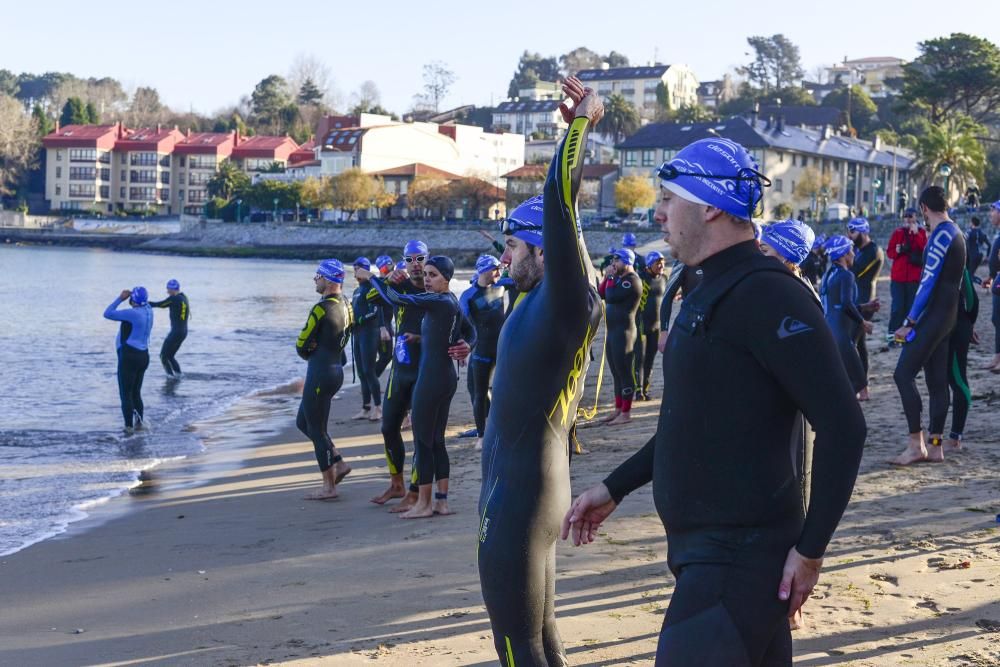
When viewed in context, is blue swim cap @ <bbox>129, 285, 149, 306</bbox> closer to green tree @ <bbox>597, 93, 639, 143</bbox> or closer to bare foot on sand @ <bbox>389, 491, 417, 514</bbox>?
bare foot on sand @ <bbox>389, 491, 417, 514</bbox>

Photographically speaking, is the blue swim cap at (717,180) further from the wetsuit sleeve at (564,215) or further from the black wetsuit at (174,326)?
the black wetsuit at (174,326)

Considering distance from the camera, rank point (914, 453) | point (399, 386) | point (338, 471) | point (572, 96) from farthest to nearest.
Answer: point (338, 471) → point (399, 386) → point (914, 453) → point (572, 96)

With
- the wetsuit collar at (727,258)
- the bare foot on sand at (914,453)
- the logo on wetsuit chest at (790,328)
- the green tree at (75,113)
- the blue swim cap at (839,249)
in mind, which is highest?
the green tree at (75,113)

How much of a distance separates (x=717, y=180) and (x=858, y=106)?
5175 inches

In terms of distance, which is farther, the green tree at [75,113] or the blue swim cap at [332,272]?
the green tree at [75,113]

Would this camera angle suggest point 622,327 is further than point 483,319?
Yes

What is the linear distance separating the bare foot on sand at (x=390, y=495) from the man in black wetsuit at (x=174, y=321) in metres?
11.4

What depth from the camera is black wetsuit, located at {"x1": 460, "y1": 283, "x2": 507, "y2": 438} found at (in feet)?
36.0

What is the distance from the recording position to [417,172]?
366 feet

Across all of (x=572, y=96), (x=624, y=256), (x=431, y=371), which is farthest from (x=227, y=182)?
(x=572, y=96)

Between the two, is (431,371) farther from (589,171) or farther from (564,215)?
Answer: (589,171)

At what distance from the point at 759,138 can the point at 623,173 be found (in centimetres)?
1616

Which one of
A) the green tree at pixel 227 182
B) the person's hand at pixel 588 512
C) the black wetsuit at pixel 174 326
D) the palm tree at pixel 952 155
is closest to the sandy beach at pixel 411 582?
the person's hand at pixel 588 512

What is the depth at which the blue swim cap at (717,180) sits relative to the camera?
305 centimetres
